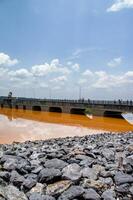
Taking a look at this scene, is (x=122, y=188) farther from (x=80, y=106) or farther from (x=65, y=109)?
(x=65, y=109)

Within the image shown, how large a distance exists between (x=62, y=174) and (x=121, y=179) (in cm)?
143

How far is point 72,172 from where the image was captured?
7215 millimetres

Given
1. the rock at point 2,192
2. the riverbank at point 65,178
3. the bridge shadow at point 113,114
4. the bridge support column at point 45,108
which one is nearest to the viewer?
the rock at point 2,192

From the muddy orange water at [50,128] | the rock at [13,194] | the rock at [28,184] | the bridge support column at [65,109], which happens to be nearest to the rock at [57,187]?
the rock at [28,184]

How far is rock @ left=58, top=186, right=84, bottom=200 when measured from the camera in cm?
620

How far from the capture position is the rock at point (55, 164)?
761cm

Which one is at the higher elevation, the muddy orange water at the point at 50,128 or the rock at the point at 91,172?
the rock at the point at 91,172

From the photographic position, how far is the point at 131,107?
172 ft

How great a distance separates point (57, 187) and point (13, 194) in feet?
3.32

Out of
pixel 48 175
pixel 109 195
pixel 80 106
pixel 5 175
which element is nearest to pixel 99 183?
pixel 109 195

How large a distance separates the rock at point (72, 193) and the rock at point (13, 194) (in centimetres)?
80

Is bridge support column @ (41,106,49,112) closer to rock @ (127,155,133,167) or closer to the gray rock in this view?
rock @ (127,155,133,167)

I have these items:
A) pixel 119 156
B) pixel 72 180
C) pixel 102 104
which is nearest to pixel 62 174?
pixel 72 180

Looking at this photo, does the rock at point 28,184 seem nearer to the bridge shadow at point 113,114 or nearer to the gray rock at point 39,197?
the gray rock at point 39,197
